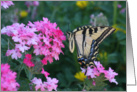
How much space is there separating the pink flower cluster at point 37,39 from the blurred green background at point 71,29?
5.0 inches

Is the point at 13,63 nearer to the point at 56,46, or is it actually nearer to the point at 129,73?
the point at 56,46

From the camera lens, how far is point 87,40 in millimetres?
1636

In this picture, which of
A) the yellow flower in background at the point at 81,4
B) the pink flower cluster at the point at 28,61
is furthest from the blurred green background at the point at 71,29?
the pink flower cluster at the point at 28,61

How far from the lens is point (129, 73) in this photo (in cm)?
153

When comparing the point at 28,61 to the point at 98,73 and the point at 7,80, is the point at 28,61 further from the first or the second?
the point at 98,73

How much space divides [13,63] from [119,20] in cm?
125

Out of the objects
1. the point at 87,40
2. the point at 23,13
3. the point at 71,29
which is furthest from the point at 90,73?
the point at 23,13

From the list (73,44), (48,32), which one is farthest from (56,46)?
(73,44)

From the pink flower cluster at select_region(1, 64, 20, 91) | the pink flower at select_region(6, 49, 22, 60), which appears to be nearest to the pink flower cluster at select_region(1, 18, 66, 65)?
the pink flower at select_region(6, 49, 22, 60)

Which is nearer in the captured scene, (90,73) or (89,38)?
(90,73)

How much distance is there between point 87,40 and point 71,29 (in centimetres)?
41

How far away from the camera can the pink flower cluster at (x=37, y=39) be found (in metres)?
1.25

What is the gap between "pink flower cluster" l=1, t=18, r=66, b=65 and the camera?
1246 millimetres

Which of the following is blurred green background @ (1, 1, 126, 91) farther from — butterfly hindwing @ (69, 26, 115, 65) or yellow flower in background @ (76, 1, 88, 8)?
butterfly hindwing @ (69, 26, 115, 65)
